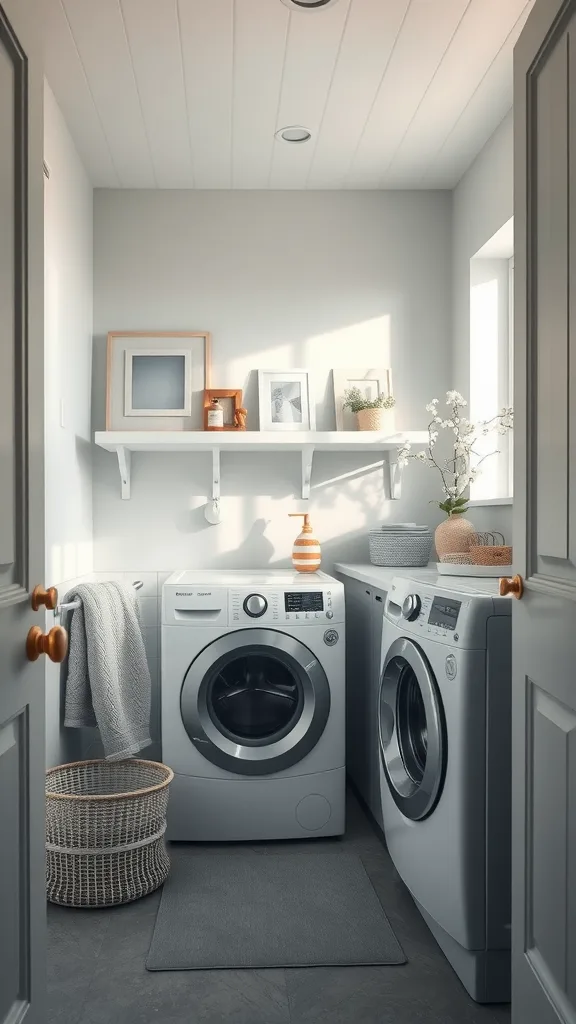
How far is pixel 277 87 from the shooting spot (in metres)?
2.55

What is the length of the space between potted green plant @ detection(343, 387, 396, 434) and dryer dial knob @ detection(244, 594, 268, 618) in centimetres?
88

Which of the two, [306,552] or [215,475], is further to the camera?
[215,475]

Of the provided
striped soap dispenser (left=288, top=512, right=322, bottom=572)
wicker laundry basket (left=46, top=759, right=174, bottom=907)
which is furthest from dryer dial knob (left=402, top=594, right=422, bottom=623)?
striped soap dispenser (left=288, top=512, right=322, bottom=572)

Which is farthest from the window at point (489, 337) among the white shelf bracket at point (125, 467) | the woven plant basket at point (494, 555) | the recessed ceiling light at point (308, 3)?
the white shelf bracket at point (125, 467)

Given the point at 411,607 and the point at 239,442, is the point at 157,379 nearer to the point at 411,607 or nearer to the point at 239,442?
the point at 239,442

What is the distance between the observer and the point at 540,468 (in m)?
1.29

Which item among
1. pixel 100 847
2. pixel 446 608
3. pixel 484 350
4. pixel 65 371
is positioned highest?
pixel 484 350

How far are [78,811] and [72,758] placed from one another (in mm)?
664

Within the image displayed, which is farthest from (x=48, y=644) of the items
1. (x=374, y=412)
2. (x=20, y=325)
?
(x=374, y=412)

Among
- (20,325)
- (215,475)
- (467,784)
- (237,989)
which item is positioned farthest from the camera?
(215,475)

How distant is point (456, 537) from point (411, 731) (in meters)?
0.83

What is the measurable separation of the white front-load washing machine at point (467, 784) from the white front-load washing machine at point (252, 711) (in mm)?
745

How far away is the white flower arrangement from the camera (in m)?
2.86

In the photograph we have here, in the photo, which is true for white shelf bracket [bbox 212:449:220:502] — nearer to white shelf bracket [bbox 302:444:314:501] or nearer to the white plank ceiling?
white shelf bracket [bbox 302:444:314:501]
